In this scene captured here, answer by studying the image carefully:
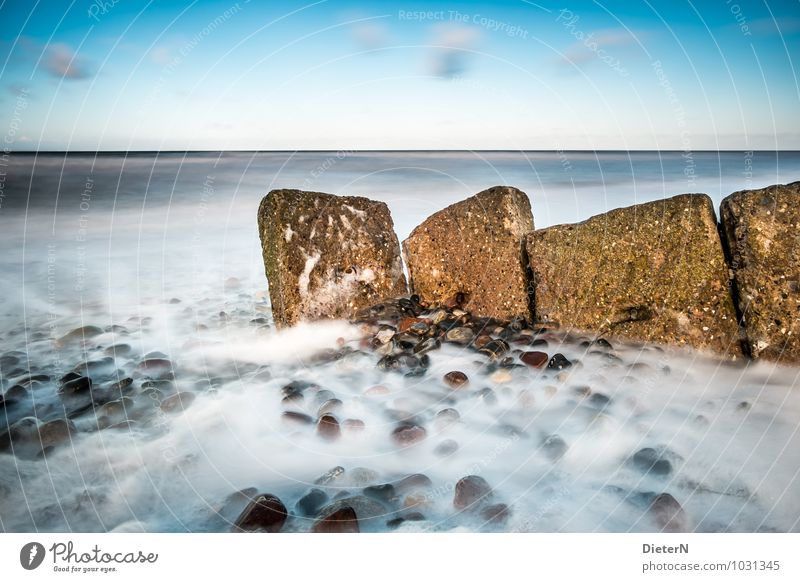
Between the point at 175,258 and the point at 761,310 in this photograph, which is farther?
the point at 175,258

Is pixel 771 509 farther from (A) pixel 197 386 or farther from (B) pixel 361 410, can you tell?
(A) pixel 197 386

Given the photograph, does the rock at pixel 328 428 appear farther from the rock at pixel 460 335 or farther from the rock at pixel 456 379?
the rock at pixel 460 335

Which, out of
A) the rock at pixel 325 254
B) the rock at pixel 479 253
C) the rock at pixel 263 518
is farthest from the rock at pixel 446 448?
the rock at pixel 325 254

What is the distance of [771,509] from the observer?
187 centimetres

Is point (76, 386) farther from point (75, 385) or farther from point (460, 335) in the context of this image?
point (460, 335)

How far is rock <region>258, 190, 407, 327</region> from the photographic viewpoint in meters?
2.96

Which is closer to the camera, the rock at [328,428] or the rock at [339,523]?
the rock at [339,523]

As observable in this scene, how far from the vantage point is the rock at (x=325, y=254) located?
296 centimetres

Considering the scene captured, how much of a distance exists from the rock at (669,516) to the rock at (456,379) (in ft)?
3.05

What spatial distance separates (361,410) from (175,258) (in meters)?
3.36

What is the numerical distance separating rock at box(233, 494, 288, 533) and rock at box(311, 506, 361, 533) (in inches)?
4.9

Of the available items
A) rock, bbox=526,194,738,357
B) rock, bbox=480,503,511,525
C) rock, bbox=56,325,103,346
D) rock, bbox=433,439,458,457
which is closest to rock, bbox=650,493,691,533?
rock, bbox=480,503,511,525

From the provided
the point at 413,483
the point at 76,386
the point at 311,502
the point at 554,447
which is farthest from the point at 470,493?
the point at 76,386
